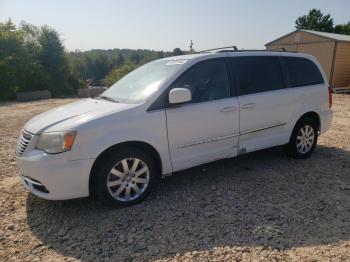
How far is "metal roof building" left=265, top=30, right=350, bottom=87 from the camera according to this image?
18.7m

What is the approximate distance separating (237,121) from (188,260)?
220 cm

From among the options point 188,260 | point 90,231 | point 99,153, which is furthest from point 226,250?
point 99,153

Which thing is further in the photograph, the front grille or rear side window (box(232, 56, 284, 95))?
rear side window (box(232, 56, 284, 95))

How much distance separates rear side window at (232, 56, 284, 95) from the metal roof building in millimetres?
16106

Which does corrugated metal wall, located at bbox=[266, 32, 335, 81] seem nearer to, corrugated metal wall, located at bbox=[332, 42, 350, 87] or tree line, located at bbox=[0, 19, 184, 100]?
corrugated metal wall, located at bbox=[332, 42, 350, 87]

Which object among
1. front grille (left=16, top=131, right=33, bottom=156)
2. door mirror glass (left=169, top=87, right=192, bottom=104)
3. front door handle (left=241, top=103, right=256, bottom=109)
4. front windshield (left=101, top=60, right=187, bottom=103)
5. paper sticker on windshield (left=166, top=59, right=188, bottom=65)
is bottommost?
front grille (left=16, top=131, right=33, bottom=156)

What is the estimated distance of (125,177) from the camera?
3.72 m

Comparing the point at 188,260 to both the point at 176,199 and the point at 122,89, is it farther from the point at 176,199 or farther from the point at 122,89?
the point at 122,89

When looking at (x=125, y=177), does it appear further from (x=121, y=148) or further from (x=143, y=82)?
(x=143, y=82)

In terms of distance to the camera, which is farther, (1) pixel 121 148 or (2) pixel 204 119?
(2) pixel 204 119

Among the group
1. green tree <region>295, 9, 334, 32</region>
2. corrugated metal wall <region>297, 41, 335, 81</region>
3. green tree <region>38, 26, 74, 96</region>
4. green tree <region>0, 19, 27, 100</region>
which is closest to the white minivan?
corrugated metal wall <region>297, 41, 335, 81</region>

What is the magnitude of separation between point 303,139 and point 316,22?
186 ft

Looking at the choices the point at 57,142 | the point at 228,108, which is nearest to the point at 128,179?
the point at 57,142

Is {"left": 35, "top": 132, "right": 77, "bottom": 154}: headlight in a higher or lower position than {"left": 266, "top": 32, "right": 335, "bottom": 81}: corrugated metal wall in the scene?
lower
